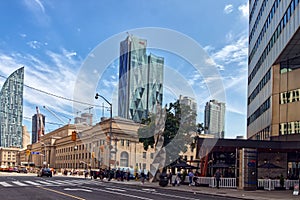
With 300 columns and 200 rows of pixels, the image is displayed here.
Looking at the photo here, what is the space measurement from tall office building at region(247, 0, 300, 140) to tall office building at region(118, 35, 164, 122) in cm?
1326

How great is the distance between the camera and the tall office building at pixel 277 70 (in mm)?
40875

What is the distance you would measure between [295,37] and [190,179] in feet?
56.3

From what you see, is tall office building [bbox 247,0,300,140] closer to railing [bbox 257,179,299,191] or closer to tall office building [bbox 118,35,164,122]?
railing [bbox 257,179,299,191]

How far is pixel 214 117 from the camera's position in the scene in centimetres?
5494

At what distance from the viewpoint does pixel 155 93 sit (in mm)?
46938

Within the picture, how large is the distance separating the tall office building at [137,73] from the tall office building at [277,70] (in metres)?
13.3

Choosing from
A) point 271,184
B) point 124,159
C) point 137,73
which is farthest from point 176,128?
point 124,159

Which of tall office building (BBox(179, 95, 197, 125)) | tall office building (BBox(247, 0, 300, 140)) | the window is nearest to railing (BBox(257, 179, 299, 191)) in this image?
tall office building (BBox(247, 0, 300, 140))

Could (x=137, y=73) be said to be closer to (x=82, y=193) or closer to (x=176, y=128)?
(x=176, y=128)

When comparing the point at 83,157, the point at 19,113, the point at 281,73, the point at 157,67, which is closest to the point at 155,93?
the point at 157,67

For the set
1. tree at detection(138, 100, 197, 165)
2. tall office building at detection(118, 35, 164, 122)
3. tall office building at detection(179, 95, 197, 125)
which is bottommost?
tree at detection(138, 100, 197, 165)

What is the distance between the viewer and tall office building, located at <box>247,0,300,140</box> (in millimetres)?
40875

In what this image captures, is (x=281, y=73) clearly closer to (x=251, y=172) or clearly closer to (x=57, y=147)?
(x=251, y=172)

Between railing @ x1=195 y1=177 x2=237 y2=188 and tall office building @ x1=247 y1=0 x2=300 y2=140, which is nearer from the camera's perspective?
railing @ x1=195 y1=177 x2=237 y2=188
